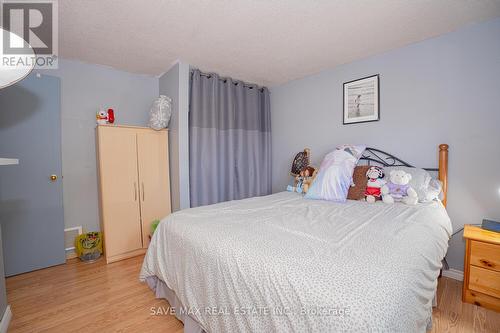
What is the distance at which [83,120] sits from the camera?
8.79ft

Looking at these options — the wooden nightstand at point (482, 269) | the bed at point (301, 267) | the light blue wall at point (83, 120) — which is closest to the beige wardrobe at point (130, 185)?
the light blue wall at point (83, 120)

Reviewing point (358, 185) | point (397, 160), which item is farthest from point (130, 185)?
point (397, 160)

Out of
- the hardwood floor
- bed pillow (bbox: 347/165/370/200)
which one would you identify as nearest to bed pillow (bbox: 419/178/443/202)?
bed pillow (bbox: 347/165/370/200)

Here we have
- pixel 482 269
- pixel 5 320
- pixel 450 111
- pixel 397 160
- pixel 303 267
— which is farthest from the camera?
pixel 397 160

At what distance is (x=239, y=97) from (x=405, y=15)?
208 cm

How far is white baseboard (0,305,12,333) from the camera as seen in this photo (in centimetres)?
146

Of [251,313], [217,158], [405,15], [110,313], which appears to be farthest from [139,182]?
[405,15]

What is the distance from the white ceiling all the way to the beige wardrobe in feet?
2.86

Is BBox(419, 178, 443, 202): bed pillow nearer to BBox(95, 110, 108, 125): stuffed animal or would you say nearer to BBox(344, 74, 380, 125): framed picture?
BBox(344, 74, 380, 125): framed picture

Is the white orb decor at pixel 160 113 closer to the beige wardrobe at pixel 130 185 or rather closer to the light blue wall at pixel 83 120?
the beige wardrobe at pixel 130 185

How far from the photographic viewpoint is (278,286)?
0.86 meters

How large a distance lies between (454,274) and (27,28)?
4326 millimetres

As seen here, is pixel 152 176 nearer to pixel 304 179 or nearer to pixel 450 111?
pixel 304 179

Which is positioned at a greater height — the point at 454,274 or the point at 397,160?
the point at 397,160
